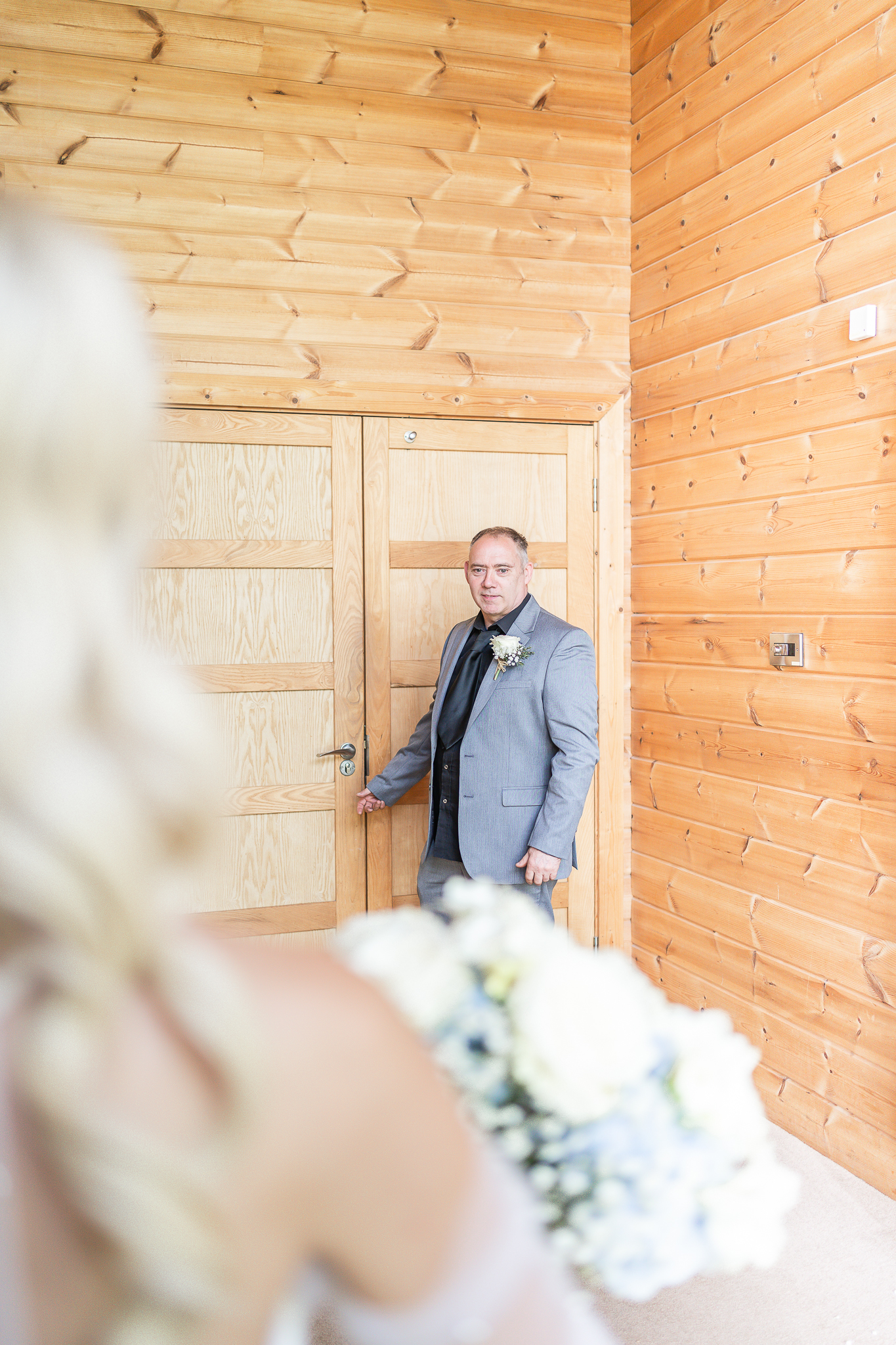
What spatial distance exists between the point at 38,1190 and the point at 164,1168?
63mm

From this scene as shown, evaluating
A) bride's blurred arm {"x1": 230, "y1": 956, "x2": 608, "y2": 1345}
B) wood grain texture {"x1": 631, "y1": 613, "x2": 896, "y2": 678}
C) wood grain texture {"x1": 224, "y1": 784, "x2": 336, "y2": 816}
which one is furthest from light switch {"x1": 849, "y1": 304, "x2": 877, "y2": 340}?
bride's blurred arm {"x1": 230, "y1": 956, "x2": 608, "y2": 1345}

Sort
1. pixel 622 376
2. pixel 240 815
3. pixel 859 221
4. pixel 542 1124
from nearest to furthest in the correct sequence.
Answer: pixel 542 1124 → pixel 859 221 → pixel 240 815 → pixel 622 376

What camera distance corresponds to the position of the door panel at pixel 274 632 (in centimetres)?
356

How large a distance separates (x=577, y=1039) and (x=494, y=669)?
2619 mm

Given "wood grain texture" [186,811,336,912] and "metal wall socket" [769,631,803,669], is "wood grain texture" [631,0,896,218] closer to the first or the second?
"metal wall socket" [769,631,803,669]

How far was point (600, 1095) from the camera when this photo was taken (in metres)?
0.75

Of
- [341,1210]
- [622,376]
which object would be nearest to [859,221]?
[622,376]

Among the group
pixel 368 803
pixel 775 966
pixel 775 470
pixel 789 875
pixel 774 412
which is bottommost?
pixel 775 966

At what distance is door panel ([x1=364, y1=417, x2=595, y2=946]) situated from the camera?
12.3 ft

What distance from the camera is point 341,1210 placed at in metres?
0.48

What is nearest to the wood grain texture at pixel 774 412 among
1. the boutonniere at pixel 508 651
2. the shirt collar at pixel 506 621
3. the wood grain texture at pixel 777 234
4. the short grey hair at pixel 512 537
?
the wood grain texture at pixel 777 234

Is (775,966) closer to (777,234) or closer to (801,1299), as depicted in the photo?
(801,1299)

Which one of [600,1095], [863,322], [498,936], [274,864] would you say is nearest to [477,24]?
[863,322]

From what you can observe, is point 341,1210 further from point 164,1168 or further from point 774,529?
point 774,529
